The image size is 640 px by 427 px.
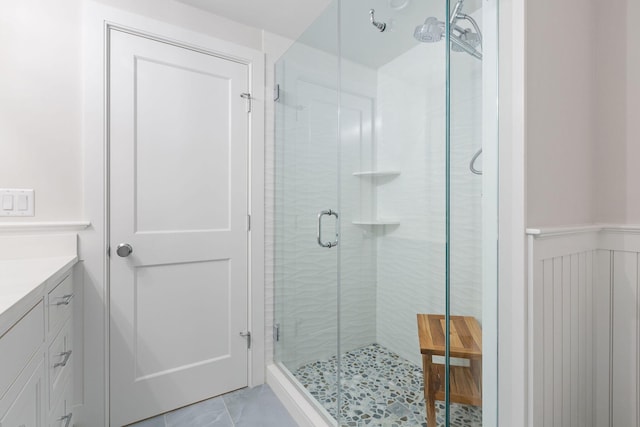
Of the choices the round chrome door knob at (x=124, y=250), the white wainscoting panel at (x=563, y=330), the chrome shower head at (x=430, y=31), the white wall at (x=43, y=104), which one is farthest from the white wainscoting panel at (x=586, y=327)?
the white wall at (x=43, y=104)

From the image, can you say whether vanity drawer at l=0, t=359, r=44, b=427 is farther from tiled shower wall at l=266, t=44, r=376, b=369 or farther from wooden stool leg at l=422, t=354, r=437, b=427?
wooden stool leg at l=422, t=354, r=437, b=427

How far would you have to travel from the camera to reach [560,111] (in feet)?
3.72

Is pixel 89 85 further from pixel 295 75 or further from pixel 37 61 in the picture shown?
pixel 295 75

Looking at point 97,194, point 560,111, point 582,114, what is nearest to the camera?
point 560,111

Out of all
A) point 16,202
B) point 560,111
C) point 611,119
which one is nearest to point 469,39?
point 560,111

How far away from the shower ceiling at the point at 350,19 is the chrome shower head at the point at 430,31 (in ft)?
0.08

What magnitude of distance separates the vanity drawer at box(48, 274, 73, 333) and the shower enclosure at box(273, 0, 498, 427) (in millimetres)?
1103

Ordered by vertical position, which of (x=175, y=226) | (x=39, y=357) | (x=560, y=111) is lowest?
(x=39, y=357)

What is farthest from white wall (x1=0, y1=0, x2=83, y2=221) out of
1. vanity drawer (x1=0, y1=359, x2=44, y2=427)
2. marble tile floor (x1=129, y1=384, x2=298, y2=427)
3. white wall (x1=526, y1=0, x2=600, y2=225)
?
white wall (x1=526, y1=0, x2=600, y2=225)

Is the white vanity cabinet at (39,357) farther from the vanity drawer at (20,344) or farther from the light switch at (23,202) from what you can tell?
the light switch at (23,202)

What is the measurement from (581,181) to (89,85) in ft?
7.51

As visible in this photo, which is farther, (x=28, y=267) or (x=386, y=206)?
(x=386, y=206)

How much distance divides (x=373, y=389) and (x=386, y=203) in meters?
0.90

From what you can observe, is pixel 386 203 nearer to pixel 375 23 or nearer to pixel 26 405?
pixel 375 23
